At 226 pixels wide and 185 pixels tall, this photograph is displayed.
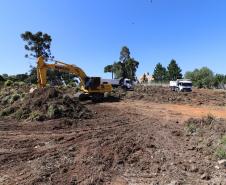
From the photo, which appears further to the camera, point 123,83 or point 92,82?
point 123,83

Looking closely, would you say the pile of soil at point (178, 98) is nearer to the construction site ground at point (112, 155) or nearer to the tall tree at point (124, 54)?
the construction site ground at point (112, 155)

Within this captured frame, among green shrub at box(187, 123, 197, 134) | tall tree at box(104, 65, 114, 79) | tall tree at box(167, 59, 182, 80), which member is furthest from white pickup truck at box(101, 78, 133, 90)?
tall tree at box(167, 59, 182, 80)

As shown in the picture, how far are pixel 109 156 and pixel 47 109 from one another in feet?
31.7

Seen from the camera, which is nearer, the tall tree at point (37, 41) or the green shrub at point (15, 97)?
the green shrub at point (15, 97)

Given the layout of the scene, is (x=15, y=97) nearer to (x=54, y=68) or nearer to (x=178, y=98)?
(x=54, y=68)

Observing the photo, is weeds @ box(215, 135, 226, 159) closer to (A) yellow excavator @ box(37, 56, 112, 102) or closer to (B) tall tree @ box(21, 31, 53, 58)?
(A) yellow excavator @ box(37, 56, 112, 102)

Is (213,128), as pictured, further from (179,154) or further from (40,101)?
(40,101)

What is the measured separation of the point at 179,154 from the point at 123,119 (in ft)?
25.8

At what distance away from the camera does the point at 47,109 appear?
18.0 m

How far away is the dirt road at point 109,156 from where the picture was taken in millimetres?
7488

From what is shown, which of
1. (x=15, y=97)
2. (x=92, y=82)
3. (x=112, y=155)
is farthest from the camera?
(x=92, y=82)

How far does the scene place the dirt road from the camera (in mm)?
7488

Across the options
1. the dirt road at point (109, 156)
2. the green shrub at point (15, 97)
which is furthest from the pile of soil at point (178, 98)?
the dirt road at point (109, 156)

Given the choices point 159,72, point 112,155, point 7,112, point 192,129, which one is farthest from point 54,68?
point 159,72
